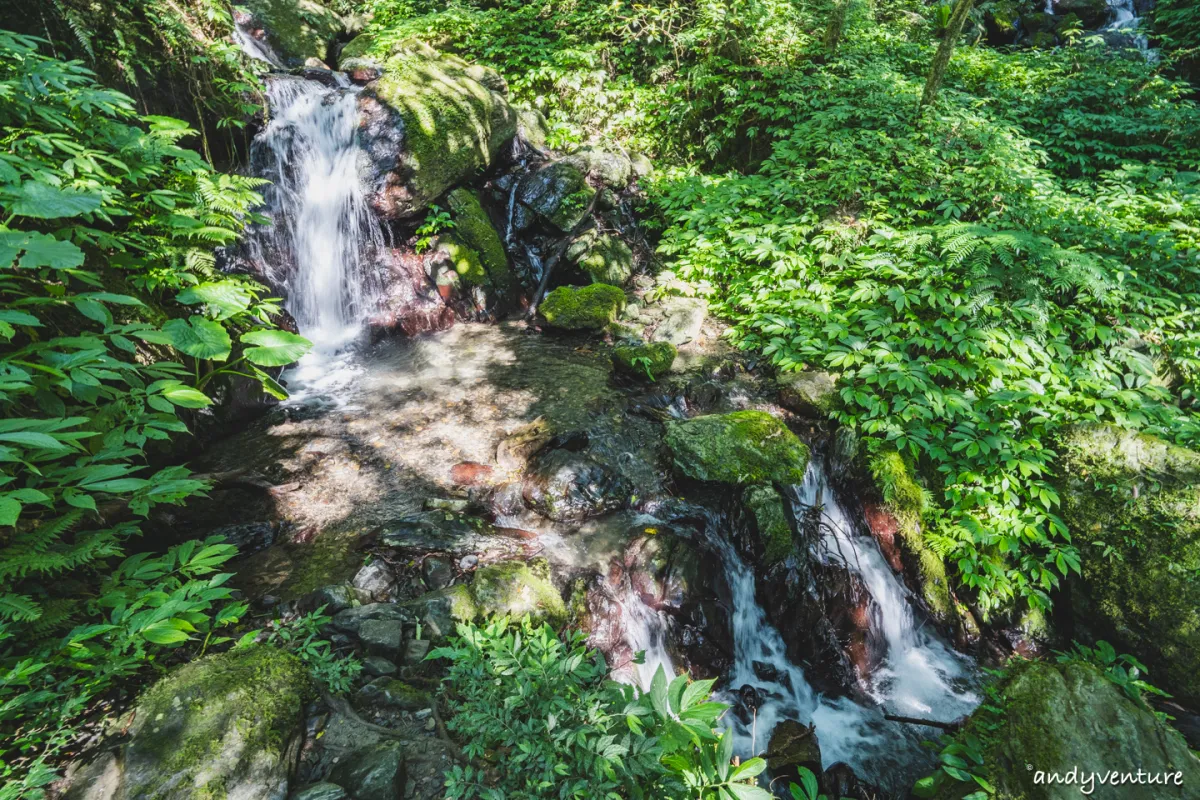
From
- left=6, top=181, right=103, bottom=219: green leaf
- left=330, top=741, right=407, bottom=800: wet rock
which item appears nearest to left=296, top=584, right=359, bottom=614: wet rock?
left=330, top=741, right=407, bottom=800: wet rock

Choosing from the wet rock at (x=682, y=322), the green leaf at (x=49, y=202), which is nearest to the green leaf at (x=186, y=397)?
the green leaf at (x=49, y=202)

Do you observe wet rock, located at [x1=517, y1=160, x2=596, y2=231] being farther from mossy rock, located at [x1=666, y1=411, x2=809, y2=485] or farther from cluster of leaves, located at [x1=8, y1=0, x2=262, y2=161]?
mossy rock, located at [x1=666, y1=411, x2=809, y2=485]

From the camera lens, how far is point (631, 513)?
4363mm

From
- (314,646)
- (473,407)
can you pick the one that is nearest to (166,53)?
(473,407)

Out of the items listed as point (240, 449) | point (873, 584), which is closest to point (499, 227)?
point (240, 449)

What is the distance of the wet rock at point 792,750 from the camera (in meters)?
3.11

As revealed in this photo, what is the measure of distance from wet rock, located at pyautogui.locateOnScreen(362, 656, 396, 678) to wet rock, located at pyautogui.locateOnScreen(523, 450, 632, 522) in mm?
1944

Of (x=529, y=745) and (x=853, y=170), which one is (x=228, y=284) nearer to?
(x=529, y=745)

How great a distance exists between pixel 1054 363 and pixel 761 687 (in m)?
4.30

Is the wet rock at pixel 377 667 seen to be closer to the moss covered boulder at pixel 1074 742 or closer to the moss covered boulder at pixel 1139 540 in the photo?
the moss covered boulder at pixel 1074 742

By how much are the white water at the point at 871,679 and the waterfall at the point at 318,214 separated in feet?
21.4

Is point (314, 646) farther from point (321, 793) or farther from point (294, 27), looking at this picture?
point (294, 27)

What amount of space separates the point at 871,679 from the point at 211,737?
4565 millimetres

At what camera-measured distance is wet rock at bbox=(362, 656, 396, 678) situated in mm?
2408
